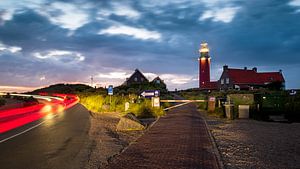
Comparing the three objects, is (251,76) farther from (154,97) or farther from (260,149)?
(260,149)

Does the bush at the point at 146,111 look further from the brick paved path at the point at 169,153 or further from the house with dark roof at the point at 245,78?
→ the house with dark roof at the point at 245,78

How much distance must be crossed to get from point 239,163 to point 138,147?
319 centimetres

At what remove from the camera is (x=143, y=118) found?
2338 centimetres

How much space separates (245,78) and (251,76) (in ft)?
6.98

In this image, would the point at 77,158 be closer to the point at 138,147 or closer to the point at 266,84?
the point at 138,147

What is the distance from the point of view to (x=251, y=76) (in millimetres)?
82438

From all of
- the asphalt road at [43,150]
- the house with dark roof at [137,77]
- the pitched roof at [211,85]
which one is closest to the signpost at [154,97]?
the asphalt road at [43,150]

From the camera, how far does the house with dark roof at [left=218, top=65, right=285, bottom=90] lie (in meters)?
79.9

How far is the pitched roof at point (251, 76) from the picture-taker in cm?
8050

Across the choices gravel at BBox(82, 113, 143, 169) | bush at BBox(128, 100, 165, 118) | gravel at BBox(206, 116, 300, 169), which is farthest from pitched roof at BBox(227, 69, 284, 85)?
gravel at BBox(82, 113, 143, 169)

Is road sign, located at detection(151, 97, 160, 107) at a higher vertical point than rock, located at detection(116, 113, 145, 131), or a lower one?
higher

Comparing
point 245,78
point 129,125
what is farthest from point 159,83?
point 129,125

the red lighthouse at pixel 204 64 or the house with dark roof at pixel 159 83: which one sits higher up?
the red lighthouse at pixel 204 64

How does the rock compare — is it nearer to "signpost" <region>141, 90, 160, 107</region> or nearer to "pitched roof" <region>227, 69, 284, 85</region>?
"signpost" <region>141, 90, 160, 107</region>
